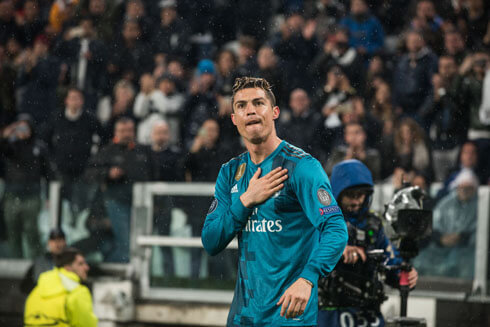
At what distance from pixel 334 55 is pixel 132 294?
3859 mm

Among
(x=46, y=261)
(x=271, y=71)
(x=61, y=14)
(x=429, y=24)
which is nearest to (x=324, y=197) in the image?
(x=271, y=71)

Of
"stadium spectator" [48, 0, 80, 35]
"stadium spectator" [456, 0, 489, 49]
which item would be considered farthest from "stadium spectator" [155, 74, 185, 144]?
"stadium spectator" [456, 0, 489, 49]

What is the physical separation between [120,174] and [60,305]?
2.90 meters

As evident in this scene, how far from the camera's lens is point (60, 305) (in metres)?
6.67

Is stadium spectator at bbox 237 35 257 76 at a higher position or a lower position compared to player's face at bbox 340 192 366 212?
higher

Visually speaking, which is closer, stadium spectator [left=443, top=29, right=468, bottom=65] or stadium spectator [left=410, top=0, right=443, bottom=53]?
stadium spectator [left=443, top=29, right=468, bottom=65]

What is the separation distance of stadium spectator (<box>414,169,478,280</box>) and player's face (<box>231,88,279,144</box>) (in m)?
4.34

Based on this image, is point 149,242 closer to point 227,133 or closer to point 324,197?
point 227,133

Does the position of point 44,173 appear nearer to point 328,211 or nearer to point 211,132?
point 211,132

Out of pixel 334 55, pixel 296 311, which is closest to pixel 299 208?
pixel 296 311

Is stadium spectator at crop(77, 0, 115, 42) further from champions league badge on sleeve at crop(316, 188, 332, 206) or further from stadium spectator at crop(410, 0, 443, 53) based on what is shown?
champions league badge on sleeve at crop(316, 188, 332, 206)

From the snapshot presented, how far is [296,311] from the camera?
12.2 ft

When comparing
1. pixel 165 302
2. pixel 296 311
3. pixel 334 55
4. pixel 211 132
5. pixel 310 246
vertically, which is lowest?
pixel 165 302

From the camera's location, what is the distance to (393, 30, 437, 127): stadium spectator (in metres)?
9.57
